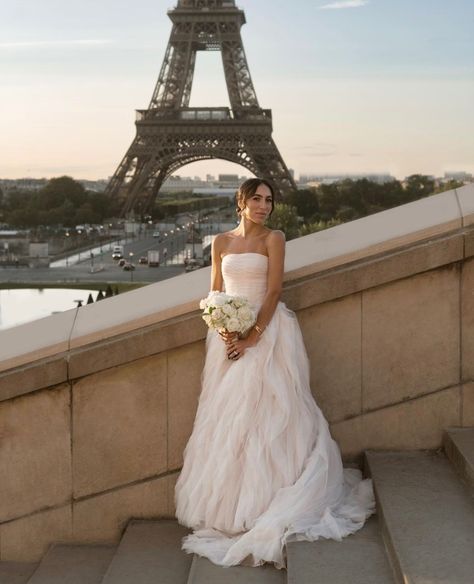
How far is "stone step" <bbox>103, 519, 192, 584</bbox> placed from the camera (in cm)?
404

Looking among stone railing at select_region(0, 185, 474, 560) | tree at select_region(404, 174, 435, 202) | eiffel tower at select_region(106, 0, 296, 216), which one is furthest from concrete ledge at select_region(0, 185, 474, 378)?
tree at select_region(404, 174, 435, 202)

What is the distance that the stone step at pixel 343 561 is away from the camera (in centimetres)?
354

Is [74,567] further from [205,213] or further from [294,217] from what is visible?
[205,213]

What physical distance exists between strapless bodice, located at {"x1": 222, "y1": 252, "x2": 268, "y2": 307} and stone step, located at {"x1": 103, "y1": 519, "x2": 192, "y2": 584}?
1.23 m

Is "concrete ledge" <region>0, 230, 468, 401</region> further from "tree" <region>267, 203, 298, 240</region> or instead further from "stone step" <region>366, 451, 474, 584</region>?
"tree" <region>267, 203, 298, 240</region>

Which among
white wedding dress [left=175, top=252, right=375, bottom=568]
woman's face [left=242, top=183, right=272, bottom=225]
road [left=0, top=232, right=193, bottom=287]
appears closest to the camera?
white wedding dress [left=175, top=252, right=375, bottom=568]

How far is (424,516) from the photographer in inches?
153

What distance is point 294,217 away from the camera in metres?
59.0

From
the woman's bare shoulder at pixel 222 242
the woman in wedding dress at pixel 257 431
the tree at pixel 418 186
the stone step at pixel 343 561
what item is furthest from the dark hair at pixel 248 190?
the tree at pixel 418 186

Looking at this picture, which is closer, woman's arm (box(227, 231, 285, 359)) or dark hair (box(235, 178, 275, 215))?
woman's arm (box(227, 231, 285, 359))

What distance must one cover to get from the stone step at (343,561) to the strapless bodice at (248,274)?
1.17 metres

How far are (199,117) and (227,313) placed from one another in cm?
6246

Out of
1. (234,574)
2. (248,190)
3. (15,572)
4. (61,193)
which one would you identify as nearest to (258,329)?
(248,190)

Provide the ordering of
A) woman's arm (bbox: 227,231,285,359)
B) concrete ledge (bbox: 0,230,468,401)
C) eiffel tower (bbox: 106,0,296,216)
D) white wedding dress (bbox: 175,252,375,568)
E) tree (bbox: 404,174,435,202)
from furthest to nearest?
tree (bbox: 404,174,435,202), eiffel tower (bbox: 106,0,296,216), concrete ledge (bbox: 0,230,468,401), woman's arm (bbox: 227,231,285,359), white wedding dress (bbox: 175,252,375,568)
